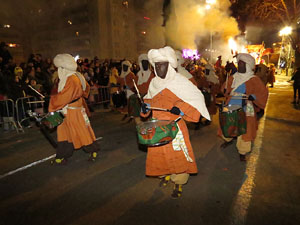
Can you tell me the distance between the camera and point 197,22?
36.9 m

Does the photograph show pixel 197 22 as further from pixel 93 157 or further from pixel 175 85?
pixel 175 85

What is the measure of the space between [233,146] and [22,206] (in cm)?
427

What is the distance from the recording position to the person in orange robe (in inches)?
165

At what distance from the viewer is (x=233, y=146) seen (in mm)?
5625

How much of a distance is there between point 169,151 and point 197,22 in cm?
3691

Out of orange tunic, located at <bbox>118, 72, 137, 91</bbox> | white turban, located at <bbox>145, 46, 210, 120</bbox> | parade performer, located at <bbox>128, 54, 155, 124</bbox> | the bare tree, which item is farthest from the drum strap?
the bare tree

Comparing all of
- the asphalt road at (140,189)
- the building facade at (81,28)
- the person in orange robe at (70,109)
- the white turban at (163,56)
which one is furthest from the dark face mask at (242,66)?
the building facade at (81,28)

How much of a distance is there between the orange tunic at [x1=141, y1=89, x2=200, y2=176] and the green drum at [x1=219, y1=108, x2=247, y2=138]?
4.78 feet

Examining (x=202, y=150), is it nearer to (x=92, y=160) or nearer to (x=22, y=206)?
(x=92, y=160)

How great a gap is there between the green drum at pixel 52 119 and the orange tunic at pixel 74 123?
16cm

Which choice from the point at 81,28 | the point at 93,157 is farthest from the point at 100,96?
the point at 81,28

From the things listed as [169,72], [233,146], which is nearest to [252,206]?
[169,72]

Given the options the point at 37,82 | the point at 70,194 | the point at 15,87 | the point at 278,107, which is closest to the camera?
the point at 70,194

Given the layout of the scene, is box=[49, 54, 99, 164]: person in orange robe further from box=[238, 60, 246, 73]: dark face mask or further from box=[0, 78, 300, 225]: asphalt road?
box=[238, 60, 246, 73]: dark face mask
